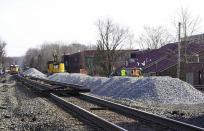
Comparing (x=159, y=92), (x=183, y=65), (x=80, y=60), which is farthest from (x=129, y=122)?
(x=80, y=60)

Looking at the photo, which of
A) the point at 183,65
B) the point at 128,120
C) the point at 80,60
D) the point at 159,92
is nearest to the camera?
the point at 128,120

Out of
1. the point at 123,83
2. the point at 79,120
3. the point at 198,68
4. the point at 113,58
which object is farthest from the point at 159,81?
the point at 113,58

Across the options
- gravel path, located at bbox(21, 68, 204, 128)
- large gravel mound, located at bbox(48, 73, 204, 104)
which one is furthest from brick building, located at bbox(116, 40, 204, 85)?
gravel path, located at bbox(21, 68, 204, 128)

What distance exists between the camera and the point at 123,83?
19.8m

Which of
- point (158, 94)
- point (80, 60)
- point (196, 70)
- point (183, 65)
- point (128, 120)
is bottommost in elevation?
point (128, 120)

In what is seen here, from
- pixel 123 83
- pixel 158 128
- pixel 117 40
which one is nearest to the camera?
pixel 158 128

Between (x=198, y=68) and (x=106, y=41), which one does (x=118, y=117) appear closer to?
(x=198, y=68)

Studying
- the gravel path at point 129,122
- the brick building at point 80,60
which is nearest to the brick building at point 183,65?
the gravel path at point 129,122

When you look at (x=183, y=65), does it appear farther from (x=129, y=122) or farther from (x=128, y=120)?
(x=129, y=122)

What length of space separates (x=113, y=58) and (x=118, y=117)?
38185mm

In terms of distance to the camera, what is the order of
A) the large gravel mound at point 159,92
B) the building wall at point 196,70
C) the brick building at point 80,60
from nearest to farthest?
the large gravel mound at point 159,92 < the building wall at point 196,70 < the brick building at point 80,60

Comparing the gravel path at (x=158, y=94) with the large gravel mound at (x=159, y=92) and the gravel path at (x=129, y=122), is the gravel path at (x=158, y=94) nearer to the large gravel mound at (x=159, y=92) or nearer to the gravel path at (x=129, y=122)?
the large gravel mound at (x=159, y=92)

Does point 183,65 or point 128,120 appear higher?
point 183,65

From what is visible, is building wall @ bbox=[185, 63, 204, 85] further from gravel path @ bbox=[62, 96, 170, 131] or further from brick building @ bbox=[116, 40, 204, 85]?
gravel path @ bbox=[62, 96, 170, 131]
